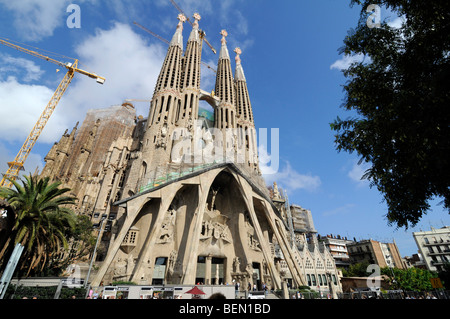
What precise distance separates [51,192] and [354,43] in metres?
20.0

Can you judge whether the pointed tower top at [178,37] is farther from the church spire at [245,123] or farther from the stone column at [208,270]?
the stone column at [208,270]

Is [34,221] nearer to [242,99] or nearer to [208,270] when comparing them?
[208,270]

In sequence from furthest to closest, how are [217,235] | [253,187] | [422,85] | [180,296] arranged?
[253,187] < [217,235] < [180,296] < [422,85]

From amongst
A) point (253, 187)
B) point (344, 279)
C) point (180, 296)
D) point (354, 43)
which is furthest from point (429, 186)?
point (344, 279)

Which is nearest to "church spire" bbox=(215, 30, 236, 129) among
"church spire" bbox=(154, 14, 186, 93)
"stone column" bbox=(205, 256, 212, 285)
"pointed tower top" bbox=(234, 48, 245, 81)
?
"pointed tower top" bbox=(234, 48, 245, 81)

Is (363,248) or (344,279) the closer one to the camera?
(344,279)

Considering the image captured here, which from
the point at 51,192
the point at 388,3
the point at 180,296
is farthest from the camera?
the point at 51,192

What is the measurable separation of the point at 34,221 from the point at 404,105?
20227 millimetres

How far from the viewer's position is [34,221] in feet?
47.2

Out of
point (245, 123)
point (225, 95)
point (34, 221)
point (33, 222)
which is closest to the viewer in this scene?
point (33, 222)

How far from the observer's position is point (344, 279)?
4119cm

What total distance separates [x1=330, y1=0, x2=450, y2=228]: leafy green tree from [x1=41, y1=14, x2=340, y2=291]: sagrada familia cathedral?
17.5 metres

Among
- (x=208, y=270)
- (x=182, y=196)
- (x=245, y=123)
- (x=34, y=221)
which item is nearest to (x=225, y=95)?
(x=245, y=123)

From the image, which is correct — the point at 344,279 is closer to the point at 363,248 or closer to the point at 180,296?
the point at 363,248
